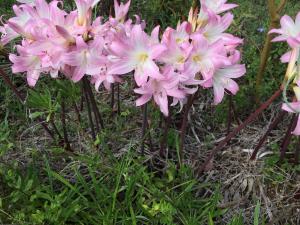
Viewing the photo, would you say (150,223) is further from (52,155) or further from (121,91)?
(121,91)

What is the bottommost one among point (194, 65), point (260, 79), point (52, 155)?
point (52, 155)

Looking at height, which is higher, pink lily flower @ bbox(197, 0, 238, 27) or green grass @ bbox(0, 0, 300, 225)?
pink lily flower @ bbox(197, 0, 238, 27)

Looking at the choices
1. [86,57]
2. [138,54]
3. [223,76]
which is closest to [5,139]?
[86,57]

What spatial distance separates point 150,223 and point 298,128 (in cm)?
74

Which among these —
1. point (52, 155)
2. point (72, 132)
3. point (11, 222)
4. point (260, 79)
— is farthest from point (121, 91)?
point (11, 222)

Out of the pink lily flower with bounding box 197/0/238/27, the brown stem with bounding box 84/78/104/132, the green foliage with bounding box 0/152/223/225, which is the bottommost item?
the green foliage with bounding box 0/152/223/225

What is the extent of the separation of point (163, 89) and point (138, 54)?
0.47 feet

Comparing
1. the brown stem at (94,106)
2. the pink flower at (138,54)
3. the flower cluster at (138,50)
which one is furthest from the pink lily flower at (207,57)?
the brown stem at (94,106)

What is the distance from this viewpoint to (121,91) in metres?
2.52

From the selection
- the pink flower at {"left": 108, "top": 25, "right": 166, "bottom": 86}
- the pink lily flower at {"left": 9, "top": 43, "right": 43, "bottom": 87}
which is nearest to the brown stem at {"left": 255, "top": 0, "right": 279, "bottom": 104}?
the pink flower at {"left": 108, "top": 25, "right": 166, "bottom": 86}

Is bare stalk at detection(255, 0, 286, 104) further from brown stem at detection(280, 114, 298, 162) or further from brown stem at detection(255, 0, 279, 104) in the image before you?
brown stem at detection(280, 114, 298, 162)

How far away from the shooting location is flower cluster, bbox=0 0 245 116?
138 centimetres

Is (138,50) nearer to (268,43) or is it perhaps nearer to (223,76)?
(223,76)

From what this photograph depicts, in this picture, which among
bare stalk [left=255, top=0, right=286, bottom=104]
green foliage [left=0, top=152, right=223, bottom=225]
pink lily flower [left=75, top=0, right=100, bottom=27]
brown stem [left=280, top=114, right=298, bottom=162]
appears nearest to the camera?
pink lily flower [left=75, top=0, right=100, bottom=27]
